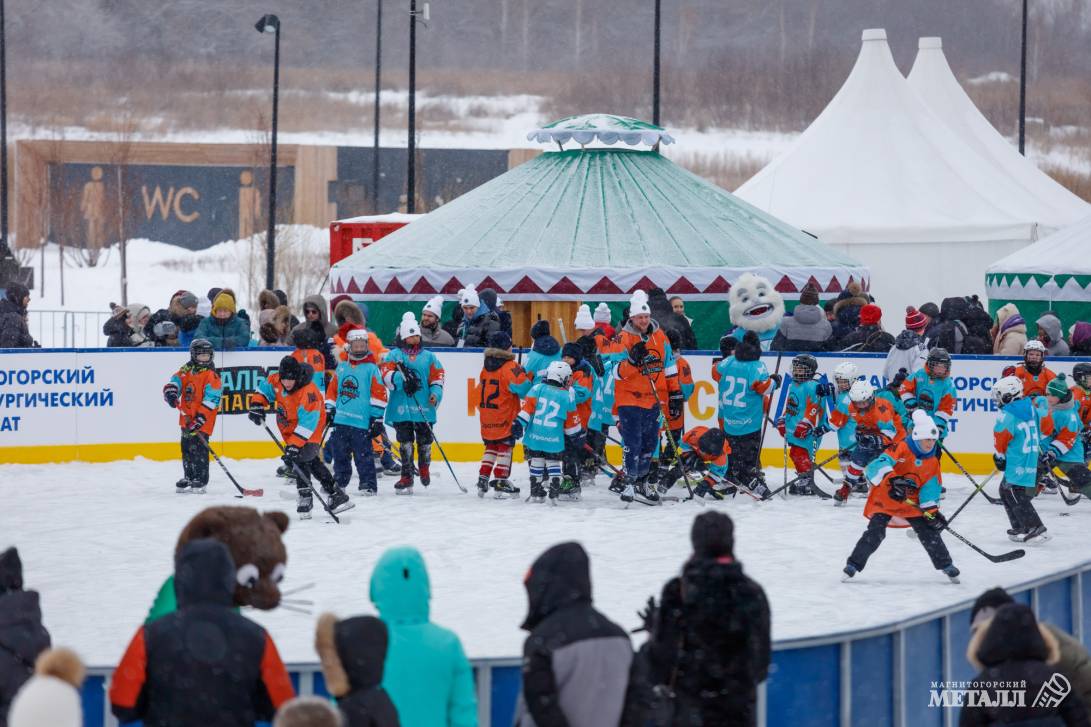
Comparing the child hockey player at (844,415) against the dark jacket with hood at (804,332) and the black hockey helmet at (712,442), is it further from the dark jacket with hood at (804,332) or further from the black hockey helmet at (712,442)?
the dark jacket with hood at (804,332)

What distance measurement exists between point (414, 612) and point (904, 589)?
5.56 meters

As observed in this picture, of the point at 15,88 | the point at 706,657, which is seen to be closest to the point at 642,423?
the point at 706,657

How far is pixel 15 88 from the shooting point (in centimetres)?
7175

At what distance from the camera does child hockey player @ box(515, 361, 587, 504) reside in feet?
43.2

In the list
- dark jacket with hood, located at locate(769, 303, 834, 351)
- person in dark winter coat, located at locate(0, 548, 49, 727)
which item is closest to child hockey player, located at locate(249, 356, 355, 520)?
dark jacket with hood, located at locate(769, 303, 834, 351)

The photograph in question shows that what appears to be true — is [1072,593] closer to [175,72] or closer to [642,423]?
[642,423]

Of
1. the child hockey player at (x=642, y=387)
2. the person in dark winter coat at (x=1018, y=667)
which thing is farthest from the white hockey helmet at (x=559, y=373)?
the person in dark winter coat at (x=1018, y=667)

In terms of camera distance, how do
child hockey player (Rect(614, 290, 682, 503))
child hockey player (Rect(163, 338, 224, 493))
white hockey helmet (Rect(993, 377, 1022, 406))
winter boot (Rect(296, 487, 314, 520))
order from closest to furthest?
1. white hockey helmet (Rect(993, 377, 1022, 406))
2. winter boot (Rect(296, 487, 314, 520))
3. child hockey player (Rect(614, 290, 682, 503))
4. child hockey player (Rect(163, 338, 224, 493))

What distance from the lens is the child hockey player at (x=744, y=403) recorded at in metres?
13.5

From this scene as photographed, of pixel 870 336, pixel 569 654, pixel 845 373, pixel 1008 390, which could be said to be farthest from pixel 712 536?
pixel 870 336

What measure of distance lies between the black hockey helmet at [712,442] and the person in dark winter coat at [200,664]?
894 centimetres

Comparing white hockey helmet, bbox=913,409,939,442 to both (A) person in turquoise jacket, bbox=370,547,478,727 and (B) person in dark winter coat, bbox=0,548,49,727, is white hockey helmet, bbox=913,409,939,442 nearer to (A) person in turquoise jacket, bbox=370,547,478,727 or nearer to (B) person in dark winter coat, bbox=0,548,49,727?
(A) person in turquoise jacket, bbox=370,547,478,727

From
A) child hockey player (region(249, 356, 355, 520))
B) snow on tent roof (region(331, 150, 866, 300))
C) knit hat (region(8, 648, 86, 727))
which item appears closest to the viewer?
knit hat (region(8, 648, 86, 727))

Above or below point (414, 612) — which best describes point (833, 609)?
below
